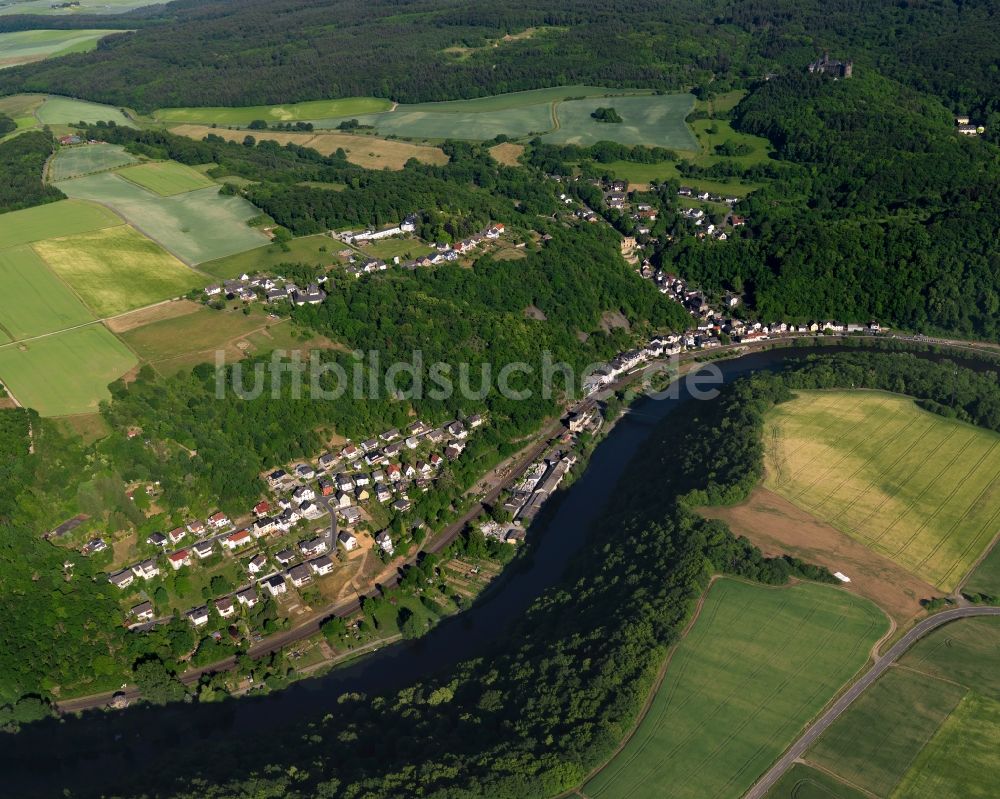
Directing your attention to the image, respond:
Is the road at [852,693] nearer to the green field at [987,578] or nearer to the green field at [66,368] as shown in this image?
the green field at [987,578]

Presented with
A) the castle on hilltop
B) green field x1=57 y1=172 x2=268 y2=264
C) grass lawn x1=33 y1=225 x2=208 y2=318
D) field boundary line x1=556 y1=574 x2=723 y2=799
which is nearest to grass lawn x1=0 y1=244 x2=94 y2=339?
grass lawn x1=33 y1=225 x2=208 y2=318

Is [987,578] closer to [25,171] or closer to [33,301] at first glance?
[33,301]

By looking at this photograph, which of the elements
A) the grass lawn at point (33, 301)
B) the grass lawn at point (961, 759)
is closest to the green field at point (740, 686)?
the grass lawn at point (961, 759)

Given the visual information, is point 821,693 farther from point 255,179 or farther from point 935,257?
point 255,179

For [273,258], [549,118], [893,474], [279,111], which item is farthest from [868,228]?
[279,111]

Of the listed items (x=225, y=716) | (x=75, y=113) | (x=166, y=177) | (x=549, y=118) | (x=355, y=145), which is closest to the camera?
(x=225, y=716)

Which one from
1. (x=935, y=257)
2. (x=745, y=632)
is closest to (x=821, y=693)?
(x=745, y=632)
